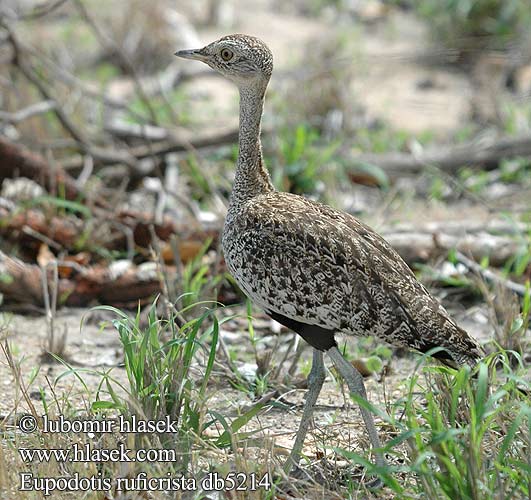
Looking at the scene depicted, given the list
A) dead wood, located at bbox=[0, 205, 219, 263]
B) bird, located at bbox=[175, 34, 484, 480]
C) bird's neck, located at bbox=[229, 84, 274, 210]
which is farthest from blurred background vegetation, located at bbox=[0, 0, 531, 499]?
bird's neck, located at bbox=[229, 84, 274, 210]

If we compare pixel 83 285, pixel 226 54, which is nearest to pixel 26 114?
pixel 83 285

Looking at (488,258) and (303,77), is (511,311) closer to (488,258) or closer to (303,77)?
(488,258)

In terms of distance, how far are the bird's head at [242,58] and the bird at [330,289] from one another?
2.02ft

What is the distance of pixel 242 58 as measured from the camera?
4043mm

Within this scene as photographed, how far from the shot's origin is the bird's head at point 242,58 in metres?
4.03

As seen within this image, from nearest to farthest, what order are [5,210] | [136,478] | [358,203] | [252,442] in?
[136,478], [252,442], [5,210], [358,203]

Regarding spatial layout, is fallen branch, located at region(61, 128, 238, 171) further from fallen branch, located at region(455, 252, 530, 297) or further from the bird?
the bird

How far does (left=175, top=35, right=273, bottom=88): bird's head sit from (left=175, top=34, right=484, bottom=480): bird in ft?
2.02

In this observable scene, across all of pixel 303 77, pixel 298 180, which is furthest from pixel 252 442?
pixel 303 77

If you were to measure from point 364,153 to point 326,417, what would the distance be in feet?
13.7

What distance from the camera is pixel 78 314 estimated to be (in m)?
5.45

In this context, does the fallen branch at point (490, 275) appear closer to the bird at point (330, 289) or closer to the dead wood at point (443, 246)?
the dead wood at point (443, 246)

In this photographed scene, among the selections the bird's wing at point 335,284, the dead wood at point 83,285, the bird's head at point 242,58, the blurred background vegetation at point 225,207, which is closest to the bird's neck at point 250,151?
the bird's head at point 242,58

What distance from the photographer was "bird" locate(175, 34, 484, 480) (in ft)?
11.7
